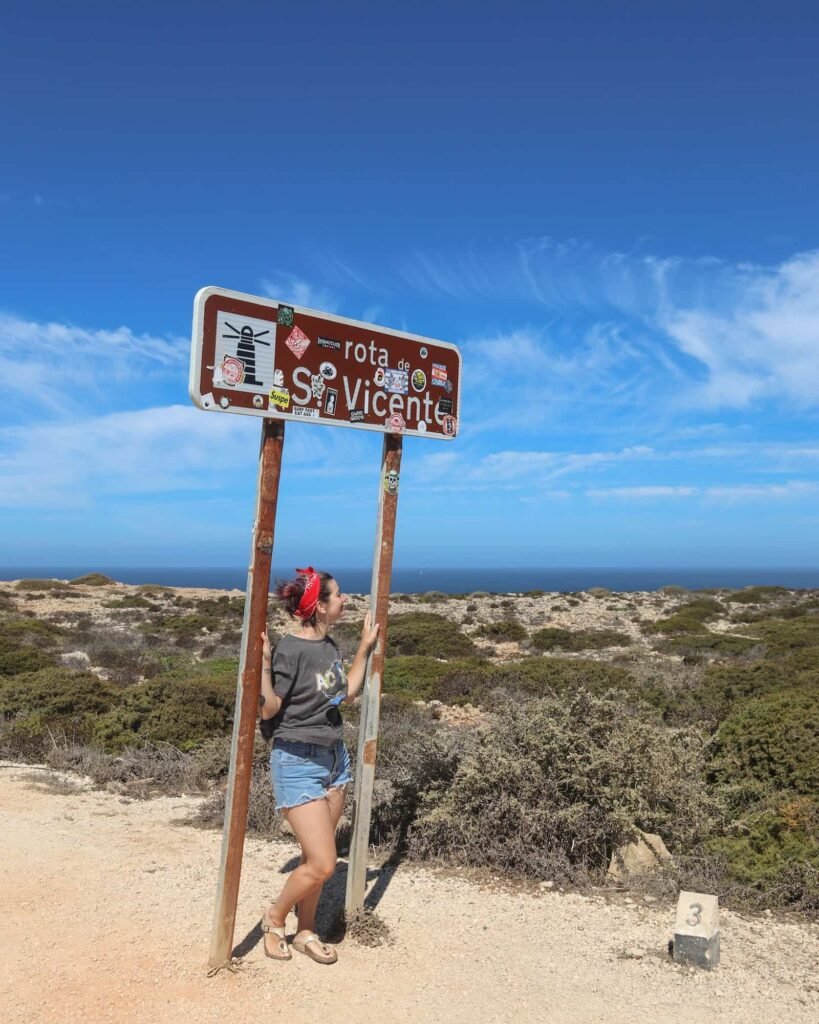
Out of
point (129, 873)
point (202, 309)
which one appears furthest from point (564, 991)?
point (202, 309)

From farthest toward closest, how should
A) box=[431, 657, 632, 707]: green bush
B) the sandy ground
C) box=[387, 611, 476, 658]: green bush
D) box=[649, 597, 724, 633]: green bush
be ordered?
box=[649, 597, 724, 633]: green bush → box=[387, 611, 476, 658]: green bush → box=[431, 657, 632, 707]: green bush → the sandy ground

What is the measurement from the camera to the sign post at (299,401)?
3.92 metres

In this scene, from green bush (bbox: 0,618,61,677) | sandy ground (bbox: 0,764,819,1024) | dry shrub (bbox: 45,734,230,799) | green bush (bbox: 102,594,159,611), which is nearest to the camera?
sandy ground (bbox: 0,764,819,1024)

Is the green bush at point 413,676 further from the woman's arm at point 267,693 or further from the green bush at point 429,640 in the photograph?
the woman's arm at point 267,693

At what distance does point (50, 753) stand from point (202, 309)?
6.51 m

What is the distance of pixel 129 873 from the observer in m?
5.46

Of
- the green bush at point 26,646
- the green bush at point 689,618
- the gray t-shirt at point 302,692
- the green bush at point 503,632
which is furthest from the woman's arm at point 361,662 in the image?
the green bush at point 689,618

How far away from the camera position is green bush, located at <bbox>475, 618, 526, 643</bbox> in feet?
74.5

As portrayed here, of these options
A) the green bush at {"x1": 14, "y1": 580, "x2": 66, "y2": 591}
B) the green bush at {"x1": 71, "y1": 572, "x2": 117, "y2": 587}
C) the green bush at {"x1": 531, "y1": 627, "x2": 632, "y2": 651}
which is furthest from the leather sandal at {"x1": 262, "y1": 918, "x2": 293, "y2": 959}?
the green bush at {"x1": 71, "y1": 572, "x2": 117, "y2": 587}

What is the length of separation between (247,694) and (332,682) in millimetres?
435

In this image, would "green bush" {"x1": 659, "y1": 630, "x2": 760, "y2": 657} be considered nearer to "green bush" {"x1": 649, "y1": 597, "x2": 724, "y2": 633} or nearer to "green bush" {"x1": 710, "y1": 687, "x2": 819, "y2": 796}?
"green bush" {"x1": 649, "y1": 597, "x2": 724, "y2": 633}

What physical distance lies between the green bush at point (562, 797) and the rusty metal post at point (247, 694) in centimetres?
215

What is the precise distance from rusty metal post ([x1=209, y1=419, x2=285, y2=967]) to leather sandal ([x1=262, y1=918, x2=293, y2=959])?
0.22 metres

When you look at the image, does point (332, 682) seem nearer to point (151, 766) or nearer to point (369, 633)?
point (369, 633)
